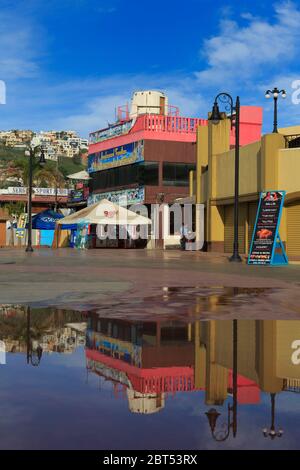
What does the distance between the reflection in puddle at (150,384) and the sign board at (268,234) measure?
57.8 feet

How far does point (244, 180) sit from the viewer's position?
35125 millimetres

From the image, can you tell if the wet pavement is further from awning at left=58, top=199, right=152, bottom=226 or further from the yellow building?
awning at left=58, top=199, right=152, bottom=226

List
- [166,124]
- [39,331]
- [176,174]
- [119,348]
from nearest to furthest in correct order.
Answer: [119,348] < [39,331] < [166,124] < [176,174]

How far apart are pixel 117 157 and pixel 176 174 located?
20.5 feet

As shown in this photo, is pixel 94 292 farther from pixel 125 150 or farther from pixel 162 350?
→ pixel 125 150

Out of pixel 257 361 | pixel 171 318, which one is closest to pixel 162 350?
pixel 257 361

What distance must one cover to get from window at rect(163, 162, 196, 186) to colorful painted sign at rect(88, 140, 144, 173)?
2.41 meters

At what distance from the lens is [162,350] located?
276 inches

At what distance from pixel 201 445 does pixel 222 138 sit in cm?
3707

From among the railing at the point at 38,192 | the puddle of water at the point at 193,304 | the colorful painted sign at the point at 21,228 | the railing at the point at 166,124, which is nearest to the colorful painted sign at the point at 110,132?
the railing at the point at 166,124

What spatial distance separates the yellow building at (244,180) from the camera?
1208 inches

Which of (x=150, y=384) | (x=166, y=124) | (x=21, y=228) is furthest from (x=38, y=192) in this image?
(x=150, y=384)

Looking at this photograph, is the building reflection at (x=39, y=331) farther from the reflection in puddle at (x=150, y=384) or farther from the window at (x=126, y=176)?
the window at (x=126, y=176)

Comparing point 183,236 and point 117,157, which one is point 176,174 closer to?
point 117,157
